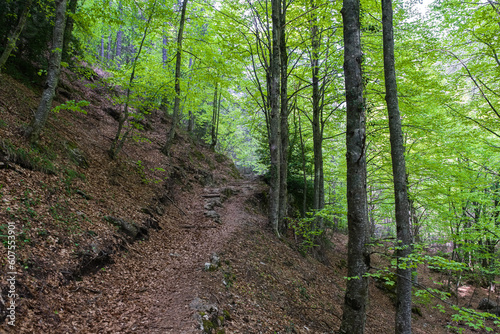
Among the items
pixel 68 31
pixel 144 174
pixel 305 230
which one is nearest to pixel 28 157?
pixel 144 174

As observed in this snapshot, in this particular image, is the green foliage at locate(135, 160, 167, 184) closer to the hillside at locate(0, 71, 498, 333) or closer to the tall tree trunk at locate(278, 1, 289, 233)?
the hillside at locate(0, 71, 498, 333)

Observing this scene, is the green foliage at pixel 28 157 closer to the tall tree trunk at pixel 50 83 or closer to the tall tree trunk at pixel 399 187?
the tall tree trunk at pixel 50 83

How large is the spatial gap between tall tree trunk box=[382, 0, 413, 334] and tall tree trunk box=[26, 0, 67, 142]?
8303 mm

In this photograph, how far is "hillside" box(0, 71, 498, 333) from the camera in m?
3.72

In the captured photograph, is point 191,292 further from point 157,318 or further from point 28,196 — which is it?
point 28,196

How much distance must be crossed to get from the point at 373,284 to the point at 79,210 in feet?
44.9

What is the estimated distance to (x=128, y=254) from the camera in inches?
223

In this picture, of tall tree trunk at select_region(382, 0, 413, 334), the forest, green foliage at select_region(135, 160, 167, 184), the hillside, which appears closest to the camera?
the hillside

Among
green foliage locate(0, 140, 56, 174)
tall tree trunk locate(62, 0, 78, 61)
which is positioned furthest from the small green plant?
tall tree trunk locate(62, 0, 78, 61)

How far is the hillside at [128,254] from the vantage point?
12.2 feet

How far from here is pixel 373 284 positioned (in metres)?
12.6

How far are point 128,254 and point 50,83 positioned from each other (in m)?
4.88

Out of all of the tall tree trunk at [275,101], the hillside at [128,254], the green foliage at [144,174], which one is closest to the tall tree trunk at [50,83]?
the hillside at [128,254]

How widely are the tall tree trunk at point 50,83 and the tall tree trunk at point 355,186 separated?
23.0 ft
